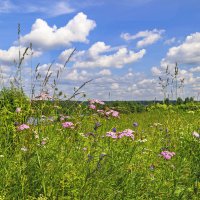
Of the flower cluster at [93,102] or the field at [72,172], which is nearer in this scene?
the field at [72,172]

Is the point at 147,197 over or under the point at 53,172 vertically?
under

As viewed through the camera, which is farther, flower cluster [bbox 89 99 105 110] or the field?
flower cluster [bbox 89 99 105 110]

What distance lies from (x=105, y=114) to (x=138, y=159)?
937mm

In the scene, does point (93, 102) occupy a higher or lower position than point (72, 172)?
higher

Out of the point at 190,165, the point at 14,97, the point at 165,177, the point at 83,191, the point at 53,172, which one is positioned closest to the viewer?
the point at 83,191

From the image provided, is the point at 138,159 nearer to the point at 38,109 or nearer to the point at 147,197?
the point at 147,197

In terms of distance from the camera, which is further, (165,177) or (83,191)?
(165,177)

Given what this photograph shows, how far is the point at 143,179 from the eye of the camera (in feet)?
16.0

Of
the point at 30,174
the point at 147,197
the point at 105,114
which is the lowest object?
the point at 147,197

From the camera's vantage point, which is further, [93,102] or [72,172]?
[93,102]

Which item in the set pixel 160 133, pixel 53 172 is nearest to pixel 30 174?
pixel 53 172

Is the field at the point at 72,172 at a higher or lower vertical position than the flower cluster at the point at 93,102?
lower

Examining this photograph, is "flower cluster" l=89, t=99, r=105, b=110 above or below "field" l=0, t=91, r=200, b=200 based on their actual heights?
above

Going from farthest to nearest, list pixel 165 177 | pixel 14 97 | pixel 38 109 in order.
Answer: pixel 14 97
pixel 165 177
pixel 38 109
